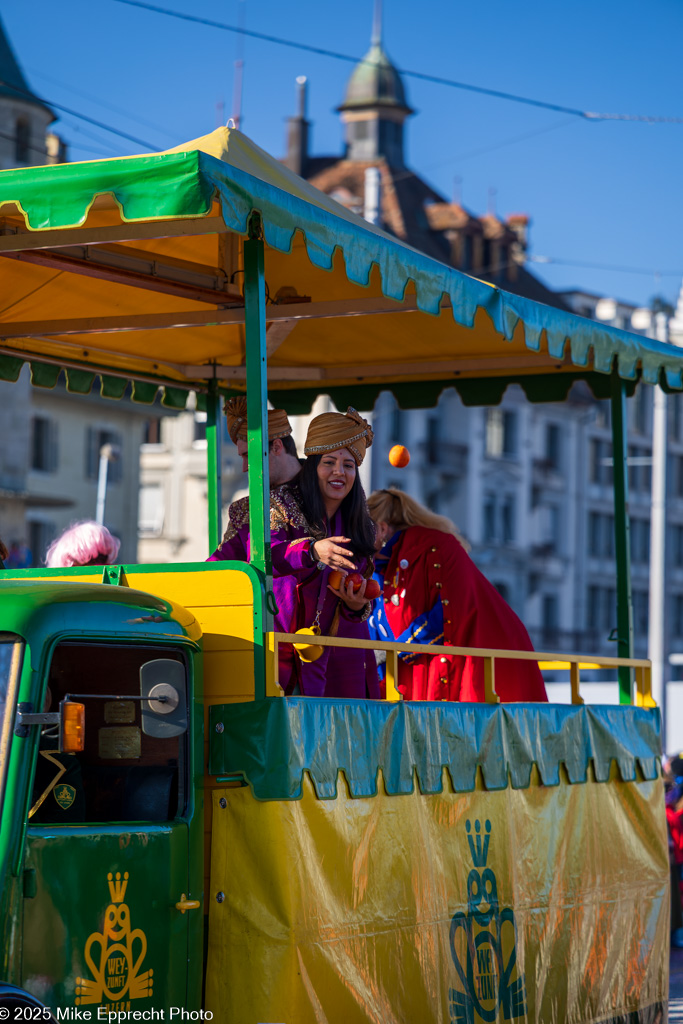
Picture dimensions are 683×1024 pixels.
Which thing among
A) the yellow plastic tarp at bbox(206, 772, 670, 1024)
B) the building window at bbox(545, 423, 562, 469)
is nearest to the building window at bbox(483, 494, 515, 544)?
the building window at bbox(545, 423, 562, 469)

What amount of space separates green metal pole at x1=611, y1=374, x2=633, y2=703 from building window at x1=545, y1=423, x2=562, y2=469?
5662cm

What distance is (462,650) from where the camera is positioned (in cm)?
649

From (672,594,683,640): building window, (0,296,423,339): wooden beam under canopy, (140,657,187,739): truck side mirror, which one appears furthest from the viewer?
(672,594,683,640): building window

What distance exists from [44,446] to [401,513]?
40.1 m

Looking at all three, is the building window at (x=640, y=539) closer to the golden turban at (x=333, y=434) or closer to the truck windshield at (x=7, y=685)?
the golden turban at (x=333, y=434)

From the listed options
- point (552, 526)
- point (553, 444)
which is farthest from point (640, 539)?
point (553, 444)

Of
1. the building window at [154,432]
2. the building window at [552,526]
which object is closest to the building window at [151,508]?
the building window at [154,432]

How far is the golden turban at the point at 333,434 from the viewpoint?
6613mm

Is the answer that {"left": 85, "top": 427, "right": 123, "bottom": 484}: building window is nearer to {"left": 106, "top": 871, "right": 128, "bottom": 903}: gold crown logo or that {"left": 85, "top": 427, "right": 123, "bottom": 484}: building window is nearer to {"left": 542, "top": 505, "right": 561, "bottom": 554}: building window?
{"left": 542, "top": 505, "right": 561, "bottom": 554}: building window

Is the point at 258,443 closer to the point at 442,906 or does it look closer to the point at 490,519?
the point at 442,906

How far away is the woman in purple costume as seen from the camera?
20.0 ft

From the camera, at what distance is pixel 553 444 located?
217ft

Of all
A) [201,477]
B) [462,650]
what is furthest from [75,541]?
[201,477]

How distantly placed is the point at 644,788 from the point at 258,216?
14.4 ft
